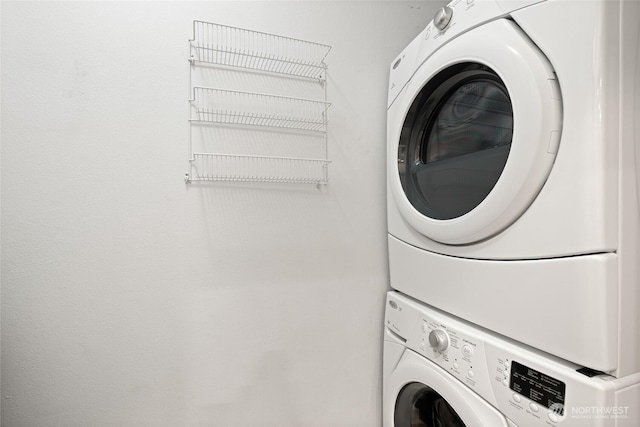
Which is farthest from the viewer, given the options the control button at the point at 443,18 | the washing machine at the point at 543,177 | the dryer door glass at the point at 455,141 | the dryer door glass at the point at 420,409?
the dryer door glass at the point at 420,409

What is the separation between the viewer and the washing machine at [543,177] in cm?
63

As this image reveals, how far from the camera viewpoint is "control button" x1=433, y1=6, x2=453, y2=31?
0.96 m

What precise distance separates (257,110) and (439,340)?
3.16 feet

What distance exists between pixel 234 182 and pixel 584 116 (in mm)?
989

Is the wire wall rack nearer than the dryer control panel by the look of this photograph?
No

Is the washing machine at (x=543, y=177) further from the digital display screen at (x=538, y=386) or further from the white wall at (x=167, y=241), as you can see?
the white wall at (x=167, y=241)

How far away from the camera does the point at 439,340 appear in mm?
942

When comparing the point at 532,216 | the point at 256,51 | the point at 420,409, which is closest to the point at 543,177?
the point at 532,216

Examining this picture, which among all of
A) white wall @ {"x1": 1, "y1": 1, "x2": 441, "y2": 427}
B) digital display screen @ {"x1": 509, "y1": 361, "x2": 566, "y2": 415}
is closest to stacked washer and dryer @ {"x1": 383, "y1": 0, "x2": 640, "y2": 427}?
digital display screen @ {"x1": 509, "y1": 361, "x2": 566, "y2": 415}

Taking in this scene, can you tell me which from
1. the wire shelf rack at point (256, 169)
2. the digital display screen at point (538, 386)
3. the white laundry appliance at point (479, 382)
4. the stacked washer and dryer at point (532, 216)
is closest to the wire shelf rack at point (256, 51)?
the wire shelf rack at point (256, 169)

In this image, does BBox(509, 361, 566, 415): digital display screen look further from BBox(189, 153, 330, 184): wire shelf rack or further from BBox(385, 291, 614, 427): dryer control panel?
BBox(189, 153, 330, 184): wire shelf rack

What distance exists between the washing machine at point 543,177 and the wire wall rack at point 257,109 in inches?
18.4

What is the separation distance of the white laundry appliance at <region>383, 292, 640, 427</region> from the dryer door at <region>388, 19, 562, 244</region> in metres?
0.27

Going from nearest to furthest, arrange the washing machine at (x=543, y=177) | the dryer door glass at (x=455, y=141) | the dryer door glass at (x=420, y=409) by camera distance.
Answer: the washing machine at (x=543, y=177)
the dryer door glass at (x=455, y=141)
the dryer door glass at (x=420, y=409)
